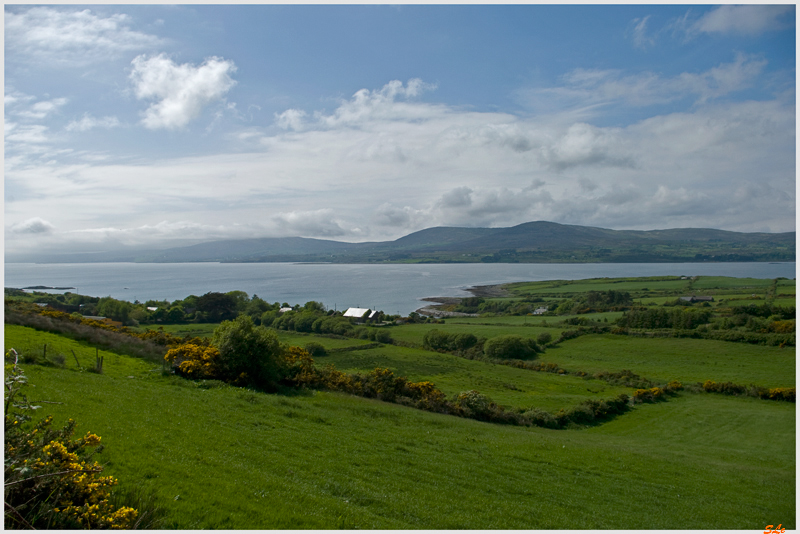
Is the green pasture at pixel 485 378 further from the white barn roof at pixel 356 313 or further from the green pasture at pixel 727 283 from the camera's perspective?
the green pasture at pixel 727 283

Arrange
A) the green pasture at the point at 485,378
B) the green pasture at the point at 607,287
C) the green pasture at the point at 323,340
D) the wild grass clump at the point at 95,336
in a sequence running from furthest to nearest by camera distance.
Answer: the green pasture at the point at 607,287, the green pasture at the point at 323,340, the green pasture at the point at 485,378, the wild grass clump at the point at 95,336

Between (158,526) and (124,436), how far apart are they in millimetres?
4053

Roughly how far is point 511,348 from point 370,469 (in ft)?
150

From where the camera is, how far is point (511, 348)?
174ft

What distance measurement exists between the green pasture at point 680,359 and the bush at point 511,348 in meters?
1.91

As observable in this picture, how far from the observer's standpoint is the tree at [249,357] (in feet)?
62.7

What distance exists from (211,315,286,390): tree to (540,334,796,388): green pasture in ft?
118

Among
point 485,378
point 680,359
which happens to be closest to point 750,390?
point 680,359

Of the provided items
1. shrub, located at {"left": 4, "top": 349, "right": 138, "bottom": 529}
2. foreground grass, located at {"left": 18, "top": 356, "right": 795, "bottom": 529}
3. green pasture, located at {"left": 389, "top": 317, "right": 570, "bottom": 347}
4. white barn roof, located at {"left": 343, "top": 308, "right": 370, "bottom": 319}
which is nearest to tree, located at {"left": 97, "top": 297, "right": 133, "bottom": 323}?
white barn roof, located at {"left": 343, "top": 308, "right": 370, "bottom": 319}

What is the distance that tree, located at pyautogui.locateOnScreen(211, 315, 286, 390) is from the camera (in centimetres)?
1911

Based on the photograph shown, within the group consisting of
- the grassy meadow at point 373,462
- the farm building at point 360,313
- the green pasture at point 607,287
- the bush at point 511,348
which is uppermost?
the grassy meadow at point 373,462

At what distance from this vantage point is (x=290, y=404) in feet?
51.4

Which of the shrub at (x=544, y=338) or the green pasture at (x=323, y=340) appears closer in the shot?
the green pasture at (x=323, y=340)

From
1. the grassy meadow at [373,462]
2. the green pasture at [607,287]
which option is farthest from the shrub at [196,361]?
the green pasture at [607,287]
